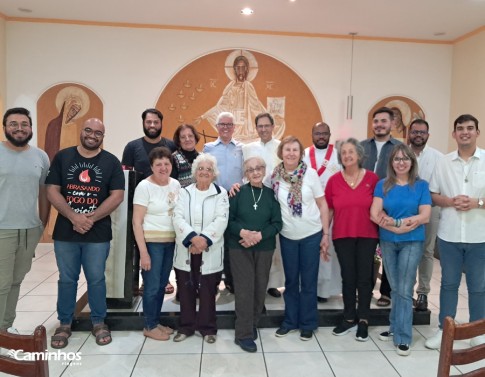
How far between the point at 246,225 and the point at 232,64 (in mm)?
4161

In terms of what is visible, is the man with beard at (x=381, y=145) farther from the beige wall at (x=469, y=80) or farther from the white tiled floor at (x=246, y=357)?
the beige wall at (x=469, y=80)

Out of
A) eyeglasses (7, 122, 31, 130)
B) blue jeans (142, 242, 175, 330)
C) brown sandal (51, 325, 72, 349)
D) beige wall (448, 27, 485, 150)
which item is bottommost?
brown sandal (51, 325, 72, 349)

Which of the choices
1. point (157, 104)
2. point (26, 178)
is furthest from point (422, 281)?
point (157, 104)

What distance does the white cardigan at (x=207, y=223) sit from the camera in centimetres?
294

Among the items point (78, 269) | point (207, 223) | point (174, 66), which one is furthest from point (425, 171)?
point (174, 66)

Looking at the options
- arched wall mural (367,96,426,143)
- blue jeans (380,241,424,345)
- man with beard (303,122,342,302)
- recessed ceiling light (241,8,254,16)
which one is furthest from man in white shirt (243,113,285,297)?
arched wall mural (367,96,426,143)

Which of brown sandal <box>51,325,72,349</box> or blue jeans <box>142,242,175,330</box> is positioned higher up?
blue jeans <box>142,242,175,330</box>

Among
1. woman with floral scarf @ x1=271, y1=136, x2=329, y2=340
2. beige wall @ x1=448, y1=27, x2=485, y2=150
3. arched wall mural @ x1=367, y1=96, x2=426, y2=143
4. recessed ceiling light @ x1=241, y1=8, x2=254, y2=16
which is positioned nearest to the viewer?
woman with floral scarf @ x1=271, y1=136, x2=329, y2=340

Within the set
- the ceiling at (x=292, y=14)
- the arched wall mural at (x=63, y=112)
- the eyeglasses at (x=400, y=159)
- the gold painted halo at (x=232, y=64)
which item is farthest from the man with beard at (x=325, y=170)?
the arched wall mural at (x=63, y=112)

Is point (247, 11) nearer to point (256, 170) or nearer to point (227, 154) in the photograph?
point (227, 154)

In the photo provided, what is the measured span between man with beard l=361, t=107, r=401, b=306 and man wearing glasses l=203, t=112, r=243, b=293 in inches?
46.9

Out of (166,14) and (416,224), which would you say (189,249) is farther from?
(166,14)

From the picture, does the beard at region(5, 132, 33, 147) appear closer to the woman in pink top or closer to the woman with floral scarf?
the woman with floral scarf

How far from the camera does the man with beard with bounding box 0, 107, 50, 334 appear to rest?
279 cm
